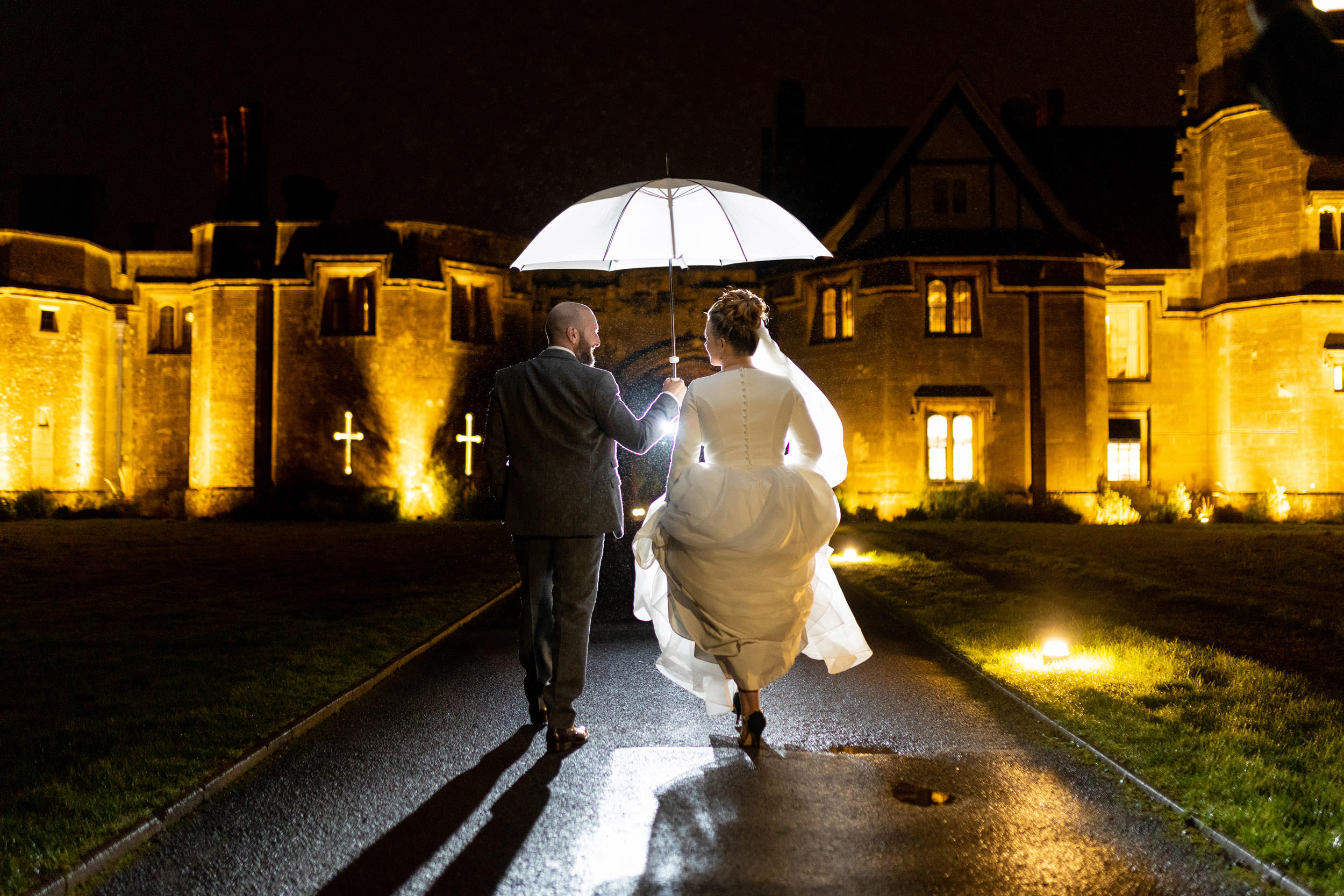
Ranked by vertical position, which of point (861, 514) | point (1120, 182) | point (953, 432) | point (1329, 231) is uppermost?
point (1120, 182)

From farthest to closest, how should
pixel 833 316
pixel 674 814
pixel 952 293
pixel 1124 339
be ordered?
1. pixel 1124 339
2. pixel 833 316
3. pixel 952 293
4. pixel 674 814

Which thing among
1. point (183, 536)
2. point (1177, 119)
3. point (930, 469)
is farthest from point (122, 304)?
point (1177, 119)

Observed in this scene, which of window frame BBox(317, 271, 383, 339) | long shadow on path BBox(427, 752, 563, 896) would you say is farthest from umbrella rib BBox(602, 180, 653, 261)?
window frame BBox(317, 271, 383, 339)

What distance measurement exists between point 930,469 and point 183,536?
17139 millimetres

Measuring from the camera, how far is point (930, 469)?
25.0 m

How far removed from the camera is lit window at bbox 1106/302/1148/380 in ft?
88.9

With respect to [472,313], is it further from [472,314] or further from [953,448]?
[953,448]

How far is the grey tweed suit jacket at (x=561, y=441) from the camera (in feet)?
18.0

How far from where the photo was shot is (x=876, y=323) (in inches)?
985

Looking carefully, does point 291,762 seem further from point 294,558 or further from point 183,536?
point 183,536

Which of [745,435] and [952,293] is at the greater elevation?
[952,293]

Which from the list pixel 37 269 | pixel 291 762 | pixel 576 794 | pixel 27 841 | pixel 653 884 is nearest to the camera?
pixel 653 884

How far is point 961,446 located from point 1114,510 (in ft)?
12.9

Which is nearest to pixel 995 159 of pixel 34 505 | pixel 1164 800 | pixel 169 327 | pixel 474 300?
pixel 474 300
